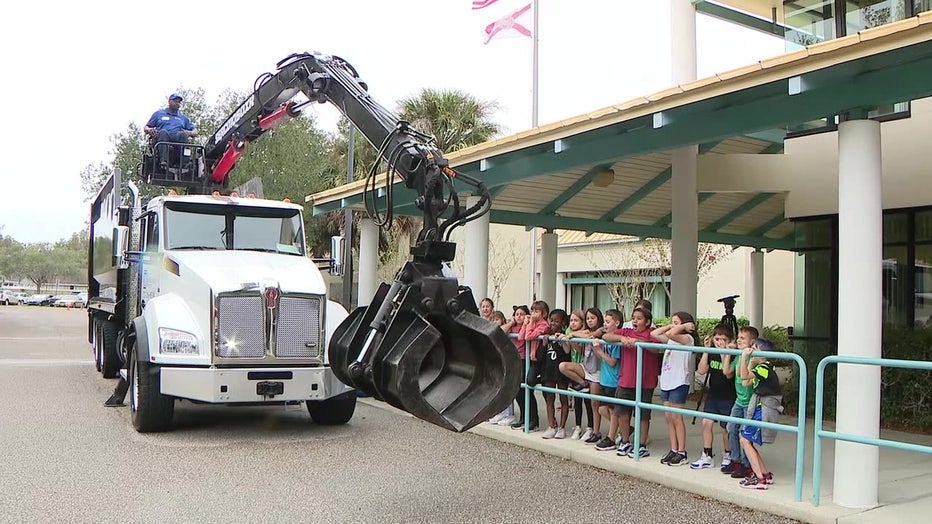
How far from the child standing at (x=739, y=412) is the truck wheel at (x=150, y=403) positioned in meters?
5.83

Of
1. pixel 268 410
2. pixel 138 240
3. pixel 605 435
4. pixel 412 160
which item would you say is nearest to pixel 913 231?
pixel 605 435

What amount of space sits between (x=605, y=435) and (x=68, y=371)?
36.9 ft

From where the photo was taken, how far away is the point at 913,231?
1056 centimetres

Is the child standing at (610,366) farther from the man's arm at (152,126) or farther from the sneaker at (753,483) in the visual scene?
the man's arm at (152,126)

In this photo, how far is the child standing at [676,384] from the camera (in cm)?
735

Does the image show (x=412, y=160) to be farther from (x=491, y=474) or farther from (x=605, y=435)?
(x=605, y=435)

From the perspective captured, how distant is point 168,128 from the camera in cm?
1220

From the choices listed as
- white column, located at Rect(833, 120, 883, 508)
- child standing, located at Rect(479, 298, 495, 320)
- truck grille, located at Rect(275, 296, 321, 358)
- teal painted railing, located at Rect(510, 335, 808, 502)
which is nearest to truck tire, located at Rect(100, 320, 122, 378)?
truck grille, located at Rect(275, 296, 321, 358)

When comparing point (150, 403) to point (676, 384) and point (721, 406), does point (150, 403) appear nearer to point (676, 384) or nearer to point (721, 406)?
point (676, 384)

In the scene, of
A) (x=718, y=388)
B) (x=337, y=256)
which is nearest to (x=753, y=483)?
(x=718, y=388)

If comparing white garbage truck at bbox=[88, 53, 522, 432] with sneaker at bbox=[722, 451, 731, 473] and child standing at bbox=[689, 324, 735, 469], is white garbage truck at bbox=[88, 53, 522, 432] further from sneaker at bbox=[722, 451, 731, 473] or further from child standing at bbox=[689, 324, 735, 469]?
sneaker at bbox=[722, 451, 731, 473]

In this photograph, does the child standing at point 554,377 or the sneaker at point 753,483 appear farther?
the child standing at point 554,377

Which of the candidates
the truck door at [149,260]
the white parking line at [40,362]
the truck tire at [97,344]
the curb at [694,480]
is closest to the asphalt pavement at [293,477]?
the curb at [694,480]

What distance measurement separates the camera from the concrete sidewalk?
591cm
